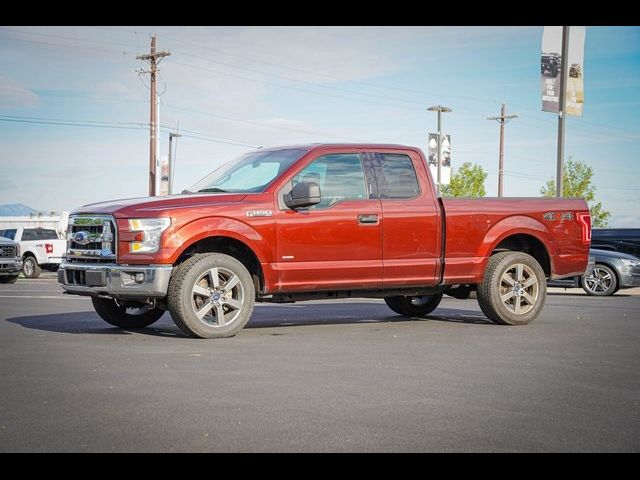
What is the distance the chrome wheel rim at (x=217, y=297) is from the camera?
8828mm

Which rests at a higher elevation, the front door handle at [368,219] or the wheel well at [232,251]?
the front door handle at [368,219]

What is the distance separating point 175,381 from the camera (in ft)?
20.6

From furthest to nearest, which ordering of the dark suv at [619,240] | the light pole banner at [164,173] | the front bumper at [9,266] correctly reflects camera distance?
the light pole banner at [164,173], the front bumper at [9,266], the dark suv at [619,240]

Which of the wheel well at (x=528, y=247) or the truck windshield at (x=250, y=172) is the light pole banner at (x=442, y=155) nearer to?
the wheel well at (x=528, y=247)

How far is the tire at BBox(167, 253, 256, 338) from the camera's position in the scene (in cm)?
871

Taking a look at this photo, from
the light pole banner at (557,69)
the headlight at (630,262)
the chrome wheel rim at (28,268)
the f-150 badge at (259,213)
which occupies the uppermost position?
the light pole banner at (557,69)

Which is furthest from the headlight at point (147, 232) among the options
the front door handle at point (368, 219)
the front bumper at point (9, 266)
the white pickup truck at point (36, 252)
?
the white pickup truck at point (36, 252)

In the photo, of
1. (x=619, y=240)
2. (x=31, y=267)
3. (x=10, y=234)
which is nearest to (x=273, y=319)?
(x=619, y=240)

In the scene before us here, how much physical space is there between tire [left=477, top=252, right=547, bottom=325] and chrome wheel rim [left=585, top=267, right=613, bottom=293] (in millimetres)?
8450

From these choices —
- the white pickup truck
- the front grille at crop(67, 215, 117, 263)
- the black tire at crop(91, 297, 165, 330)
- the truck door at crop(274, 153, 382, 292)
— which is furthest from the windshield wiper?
the white pickup truck

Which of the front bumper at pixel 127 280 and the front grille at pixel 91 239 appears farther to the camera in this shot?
the front grille at pixel 91 239

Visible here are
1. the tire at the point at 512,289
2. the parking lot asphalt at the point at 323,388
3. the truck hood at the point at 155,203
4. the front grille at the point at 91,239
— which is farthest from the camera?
the tire at the point at 512,289

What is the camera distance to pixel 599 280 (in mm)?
18609
